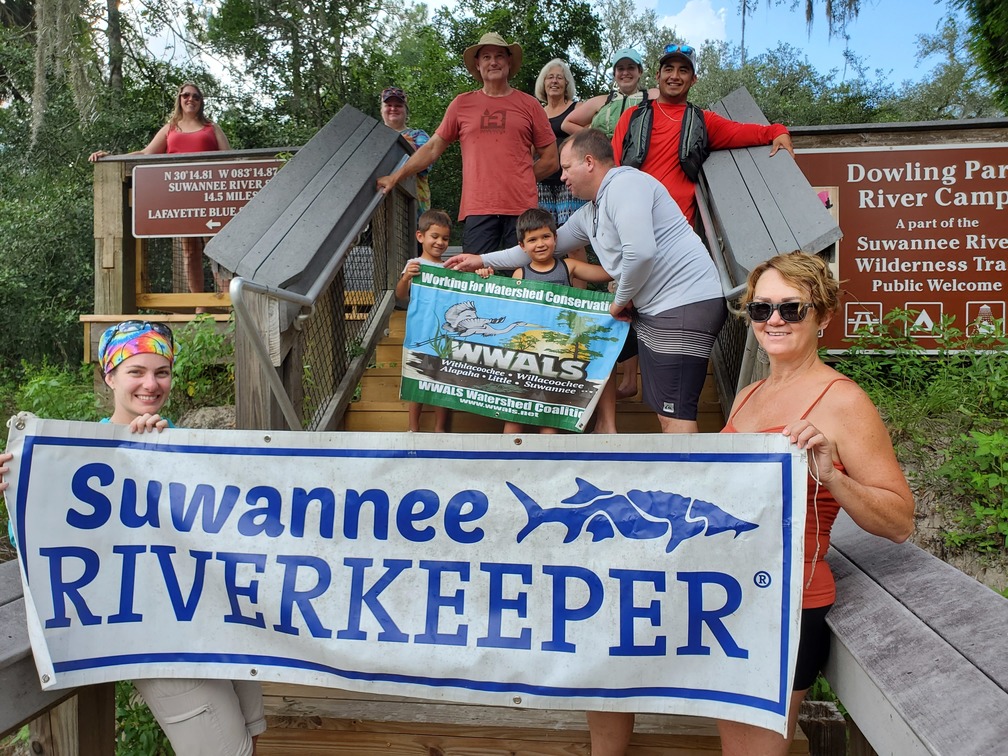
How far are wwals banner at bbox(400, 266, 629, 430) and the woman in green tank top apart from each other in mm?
1831

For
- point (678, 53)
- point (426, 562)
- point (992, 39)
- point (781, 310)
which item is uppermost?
point (992, 39)

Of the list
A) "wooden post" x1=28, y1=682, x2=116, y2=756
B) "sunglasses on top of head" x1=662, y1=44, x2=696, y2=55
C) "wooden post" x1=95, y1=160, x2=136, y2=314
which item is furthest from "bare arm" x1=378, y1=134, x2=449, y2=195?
"wooden post" x1=95, y1=160, x2=136, y2=314

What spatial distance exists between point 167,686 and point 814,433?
5.50 ft

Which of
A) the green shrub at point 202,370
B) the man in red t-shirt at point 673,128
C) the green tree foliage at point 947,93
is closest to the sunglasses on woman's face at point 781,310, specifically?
the man in red t-shirt at point 673,128

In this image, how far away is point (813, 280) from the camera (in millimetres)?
1944

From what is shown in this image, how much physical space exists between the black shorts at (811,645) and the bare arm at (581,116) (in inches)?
167

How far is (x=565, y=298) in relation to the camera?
3.59m

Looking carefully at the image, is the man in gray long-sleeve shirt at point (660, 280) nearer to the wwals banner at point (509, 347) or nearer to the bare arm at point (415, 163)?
the wwals banner at point (509, 347)

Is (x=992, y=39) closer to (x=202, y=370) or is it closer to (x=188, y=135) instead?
(x=188, y=135)

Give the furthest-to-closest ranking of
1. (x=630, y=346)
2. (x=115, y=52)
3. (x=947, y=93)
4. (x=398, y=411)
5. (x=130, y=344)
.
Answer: (x=947, y=93) < (x=115, y=52) < (x=398, y=411) < (x=630, y=346) < (x=130, y=344)

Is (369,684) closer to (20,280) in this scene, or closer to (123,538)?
(123,538)

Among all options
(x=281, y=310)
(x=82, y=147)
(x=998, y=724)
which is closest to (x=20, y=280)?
(x=82, y=147)

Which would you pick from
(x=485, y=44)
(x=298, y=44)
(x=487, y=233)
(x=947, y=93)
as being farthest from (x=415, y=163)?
(x=947, y=93)

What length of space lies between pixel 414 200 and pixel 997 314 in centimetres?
A: 394
